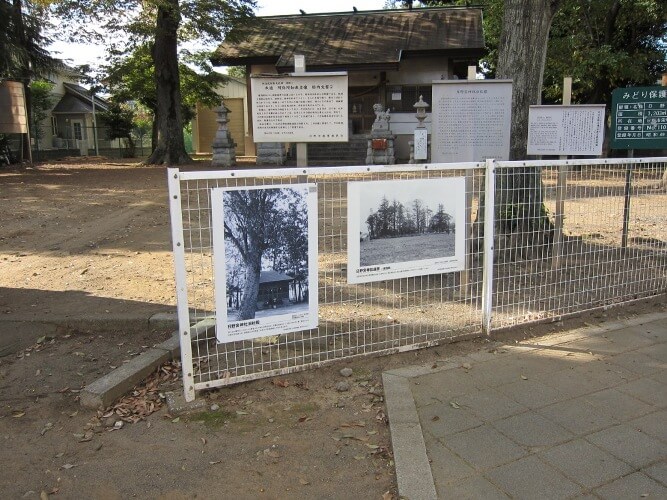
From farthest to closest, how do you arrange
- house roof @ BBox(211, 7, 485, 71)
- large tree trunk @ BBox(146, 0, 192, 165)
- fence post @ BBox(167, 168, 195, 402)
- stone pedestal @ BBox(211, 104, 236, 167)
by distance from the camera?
house roof @ BBox(211, 7, 485, 71) < large tree trunk @ BBox(146, 0, 192, 165) < stone pedestal @ BBox(211, 104, 236, 167) < fence post @ BBox(167, 168, 195, 402)

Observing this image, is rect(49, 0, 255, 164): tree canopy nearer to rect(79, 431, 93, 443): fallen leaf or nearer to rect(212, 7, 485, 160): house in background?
rect(212, 7, 485, 160): house in background

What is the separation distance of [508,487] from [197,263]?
16.2ft

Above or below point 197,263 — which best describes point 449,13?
above

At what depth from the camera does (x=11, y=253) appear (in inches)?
308

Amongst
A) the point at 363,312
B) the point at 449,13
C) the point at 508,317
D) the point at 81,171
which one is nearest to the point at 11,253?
the point at 363,312

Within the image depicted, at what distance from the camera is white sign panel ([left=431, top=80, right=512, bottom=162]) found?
5.73 meters

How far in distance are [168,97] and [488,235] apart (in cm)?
2023

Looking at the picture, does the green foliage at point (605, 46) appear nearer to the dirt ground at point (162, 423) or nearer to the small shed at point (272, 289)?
the dirt ground at point (162, 423)

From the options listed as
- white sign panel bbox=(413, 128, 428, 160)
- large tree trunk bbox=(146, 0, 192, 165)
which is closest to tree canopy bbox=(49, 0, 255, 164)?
large tree trunk bbox=(146, 0, 192, 165)

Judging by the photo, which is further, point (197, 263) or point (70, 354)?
point (197, 263)

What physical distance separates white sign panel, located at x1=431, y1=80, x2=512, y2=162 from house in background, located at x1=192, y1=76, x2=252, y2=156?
1099 inches

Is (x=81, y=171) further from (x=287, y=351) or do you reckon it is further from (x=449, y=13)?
(x=287, y=351)

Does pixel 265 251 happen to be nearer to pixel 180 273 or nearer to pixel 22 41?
pixel 180 273

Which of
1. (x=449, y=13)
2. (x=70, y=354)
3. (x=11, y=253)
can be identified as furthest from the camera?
(x=449, y=13)
